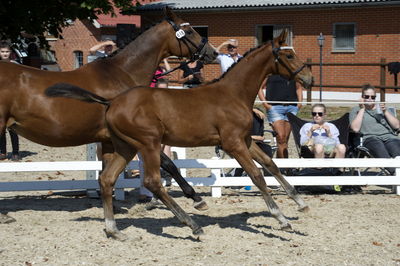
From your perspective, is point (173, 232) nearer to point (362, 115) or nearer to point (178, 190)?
point (178, 190)

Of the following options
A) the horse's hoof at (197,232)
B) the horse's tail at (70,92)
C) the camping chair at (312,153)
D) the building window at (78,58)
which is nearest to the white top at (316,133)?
the camping chair at (312,153)

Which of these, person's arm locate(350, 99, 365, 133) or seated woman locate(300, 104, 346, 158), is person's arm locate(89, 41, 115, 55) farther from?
person's arm locate(350, 99, 365, 133)

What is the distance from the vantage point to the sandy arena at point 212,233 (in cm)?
602

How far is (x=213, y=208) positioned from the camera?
27.5 feet

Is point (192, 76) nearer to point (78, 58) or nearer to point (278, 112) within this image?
point (278, 112)

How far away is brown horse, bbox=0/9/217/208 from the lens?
7172 mm

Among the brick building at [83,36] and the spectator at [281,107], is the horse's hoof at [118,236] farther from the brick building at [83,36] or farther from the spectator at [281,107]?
the brick building at [83,36]

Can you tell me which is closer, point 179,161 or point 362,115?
point 179,161

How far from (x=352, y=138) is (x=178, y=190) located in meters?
2.86

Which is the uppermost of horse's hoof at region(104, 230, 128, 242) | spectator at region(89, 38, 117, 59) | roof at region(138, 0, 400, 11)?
roof at region(138, 0, 400, 11)

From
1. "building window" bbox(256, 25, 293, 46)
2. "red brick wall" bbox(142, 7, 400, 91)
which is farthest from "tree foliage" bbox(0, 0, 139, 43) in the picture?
"building window" bbox(256, 25, 293, 46)

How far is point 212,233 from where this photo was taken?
6.98 metres

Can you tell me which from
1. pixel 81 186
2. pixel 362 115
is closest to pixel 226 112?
pixel 81 186

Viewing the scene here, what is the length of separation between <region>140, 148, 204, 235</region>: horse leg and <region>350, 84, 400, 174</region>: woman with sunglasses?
4.15 meters
